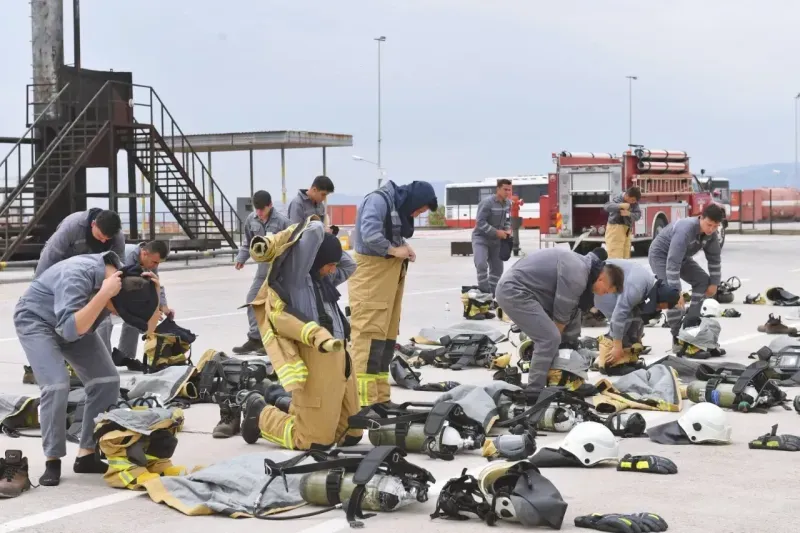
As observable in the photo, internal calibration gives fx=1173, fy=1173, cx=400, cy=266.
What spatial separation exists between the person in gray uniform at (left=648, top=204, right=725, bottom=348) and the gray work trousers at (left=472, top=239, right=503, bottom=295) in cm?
355

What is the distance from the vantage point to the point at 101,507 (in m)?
6.88

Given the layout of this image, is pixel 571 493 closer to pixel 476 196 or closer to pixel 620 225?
pixel 620 225

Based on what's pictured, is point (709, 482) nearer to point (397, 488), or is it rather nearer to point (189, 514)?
point (397, 488)

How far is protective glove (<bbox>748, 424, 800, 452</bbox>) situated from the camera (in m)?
8.16

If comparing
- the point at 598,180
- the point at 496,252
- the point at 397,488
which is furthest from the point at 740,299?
the point at 397,488

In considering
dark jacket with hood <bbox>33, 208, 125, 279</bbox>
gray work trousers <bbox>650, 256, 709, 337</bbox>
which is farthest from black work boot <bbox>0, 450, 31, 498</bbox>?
gray work trousers <bbox>650, 256, 709, 337</bbox>

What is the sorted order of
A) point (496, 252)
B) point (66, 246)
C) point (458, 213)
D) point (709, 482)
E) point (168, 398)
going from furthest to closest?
point (458, 213), point (496, 252), point (66, 246), point (168, 398), point (709, 482)

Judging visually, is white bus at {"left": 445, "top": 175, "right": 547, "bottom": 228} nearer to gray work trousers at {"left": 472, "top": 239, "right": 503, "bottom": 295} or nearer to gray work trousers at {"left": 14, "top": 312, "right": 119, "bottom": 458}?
gray work trousers at {"left": 472, "top": 239, "right": 503, "bottom": 295}

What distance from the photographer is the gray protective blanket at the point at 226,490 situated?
6719 mm

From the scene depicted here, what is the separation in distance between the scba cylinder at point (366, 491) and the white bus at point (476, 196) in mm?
50894

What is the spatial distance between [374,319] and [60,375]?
318 centimetres

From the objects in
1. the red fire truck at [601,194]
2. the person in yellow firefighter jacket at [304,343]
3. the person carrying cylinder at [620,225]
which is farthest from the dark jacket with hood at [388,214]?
the red fire truck at [601,194]

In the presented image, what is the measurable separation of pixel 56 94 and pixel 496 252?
1759cm

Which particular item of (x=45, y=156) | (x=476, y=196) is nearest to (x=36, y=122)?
(x=45, y=156)
